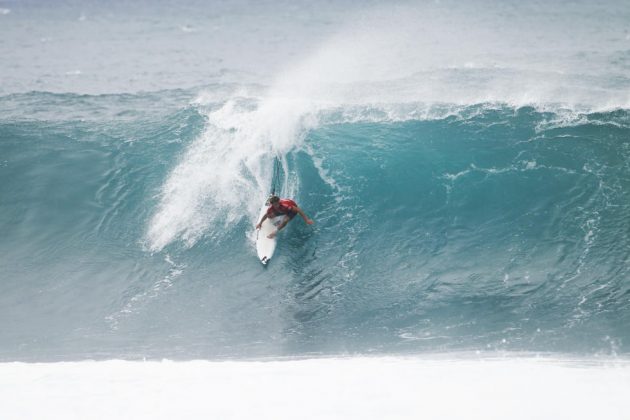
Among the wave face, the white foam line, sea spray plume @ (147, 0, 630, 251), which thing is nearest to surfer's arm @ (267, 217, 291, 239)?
the wave face

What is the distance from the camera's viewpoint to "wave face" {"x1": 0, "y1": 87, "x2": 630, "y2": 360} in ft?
32.0

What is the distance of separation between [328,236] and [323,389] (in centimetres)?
448

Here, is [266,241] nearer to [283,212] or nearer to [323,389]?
[283,212]

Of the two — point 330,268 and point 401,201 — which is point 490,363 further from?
point 401,201

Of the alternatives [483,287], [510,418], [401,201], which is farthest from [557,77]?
[510,418]

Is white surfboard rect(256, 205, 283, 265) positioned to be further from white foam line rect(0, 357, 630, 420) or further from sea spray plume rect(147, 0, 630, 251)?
white foam line rect(0, 357, 630, 420)

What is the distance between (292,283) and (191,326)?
217cm

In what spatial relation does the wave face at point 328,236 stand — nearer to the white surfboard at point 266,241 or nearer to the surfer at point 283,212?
the white surfboard at point 266,241

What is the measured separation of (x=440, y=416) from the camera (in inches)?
285

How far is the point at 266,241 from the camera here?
38.6ft

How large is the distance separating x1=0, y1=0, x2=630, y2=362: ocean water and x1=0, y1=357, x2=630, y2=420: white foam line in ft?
1.84

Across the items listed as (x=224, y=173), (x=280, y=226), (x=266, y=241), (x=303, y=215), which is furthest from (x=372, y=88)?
(x=266, y=241)

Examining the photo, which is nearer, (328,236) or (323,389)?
(323,389)

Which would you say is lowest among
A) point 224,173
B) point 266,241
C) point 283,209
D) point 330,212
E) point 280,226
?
point 266,241
